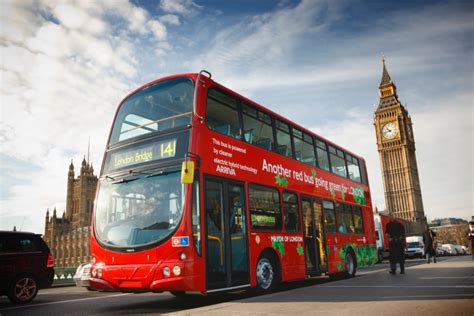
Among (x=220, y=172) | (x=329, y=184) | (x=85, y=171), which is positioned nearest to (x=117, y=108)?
(x=220, y=172)

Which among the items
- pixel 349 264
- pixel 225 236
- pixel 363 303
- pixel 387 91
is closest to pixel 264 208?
pixel 225 236

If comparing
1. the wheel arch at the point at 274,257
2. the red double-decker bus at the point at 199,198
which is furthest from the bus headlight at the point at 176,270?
the wheel arch at the point at 274,257

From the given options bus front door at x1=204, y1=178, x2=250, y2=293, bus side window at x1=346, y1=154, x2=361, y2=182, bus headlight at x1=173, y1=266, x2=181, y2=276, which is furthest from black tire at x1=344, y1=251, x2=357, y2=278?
bus headlight at x1=173, y1=266, x2=181, y2=276

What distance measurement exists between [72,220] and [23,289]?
110442 mm

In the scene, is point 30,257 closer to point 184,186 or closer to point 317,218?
point 184,186

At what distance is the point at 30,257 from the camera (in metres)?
8.93

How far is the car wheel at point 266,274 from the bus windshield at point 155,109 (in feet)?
10.9

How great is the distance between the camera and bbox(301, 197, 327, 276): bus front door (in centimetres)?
980

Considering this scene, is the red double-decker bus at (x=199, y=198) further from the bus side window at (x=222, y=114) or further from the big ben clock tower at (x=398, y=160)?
the big ben clock tower at (x=398, y=160)

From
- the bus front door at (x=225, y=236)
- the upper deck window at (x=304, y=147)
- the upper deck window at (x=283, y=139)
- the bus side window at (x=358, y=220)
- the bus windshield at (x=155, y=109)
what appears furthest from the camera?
the bus side window at (x=358, y=220)

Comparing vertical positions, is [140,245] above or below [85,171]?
below

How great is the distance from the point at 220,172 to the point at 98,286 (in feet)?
9.64

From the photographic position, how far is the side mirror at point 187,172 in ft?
20.7

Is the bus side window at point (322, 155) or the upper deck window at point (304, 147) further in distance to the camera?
the bus side window at point (322, 155)
